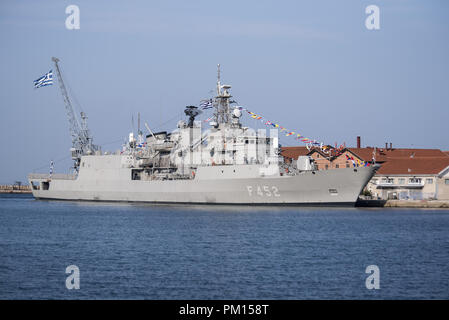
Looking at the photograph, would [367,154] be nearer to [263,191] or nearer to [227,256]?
[263,191]

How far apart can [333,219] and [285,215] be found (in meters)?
3.28

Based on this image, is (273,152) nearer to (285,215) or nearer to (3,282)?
(285,215)

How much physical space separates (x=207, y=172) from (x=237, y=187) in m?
3.10

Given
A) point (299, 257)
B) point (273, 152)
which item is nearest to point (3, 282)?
point (299, 257)

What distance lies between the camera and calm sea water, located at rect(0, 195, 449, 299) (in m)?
16.5

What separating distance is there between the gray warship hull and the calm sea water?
4.77 meters

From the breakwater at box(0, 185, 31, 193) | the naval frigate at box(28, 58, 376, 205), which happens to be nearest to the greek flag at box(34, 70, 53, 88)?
the naval frigate at box(28, 58, 376, 205)

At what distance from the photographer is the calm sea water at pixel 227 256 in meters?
16.5

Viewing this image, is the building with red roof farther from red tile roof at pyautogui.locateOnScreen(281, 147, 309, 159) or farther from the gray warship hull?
red tile roof at pyautogui.locateOnScreen(281, 147, 309, 159)

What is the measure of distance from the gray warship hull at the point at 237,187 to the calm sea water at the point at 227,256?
477cm

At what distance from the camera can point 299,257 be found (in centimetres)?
2152

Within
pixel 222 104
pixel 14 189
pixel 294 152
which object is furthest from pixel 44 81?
pixel 14 189
